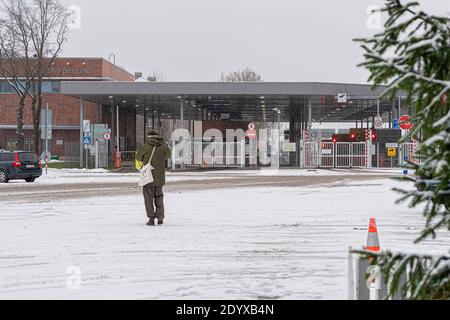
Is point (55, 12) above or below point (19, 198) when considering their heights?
above

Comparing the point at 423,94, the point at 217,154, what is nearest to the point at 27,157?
the point at 217,154

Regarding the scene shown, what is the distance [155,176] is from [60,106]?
5225cm

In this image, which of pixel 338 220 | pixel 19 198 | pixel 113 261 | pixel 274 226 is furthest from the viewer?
pixel 19 198

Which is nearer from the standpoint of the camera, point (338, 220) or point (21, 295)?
point (21, 295)

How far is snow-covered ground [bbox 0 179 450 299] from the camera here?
22.2 ft

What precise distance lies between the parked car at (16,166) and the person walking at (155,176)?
62.4 feet

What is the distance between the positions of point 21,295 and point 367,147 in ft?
139

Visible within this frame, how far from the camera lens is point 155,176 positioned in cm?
1220

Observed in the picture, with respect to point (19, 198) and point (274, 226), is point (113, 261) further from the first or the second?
point (19, 198)

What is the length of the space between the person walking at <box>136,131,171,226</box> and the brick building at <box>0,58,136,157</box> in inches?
1924

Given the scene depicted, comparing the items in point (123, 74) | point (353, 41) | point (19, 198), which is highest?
point (123, 74)

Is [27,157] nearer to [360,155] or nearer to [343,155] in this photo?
[343,155]
